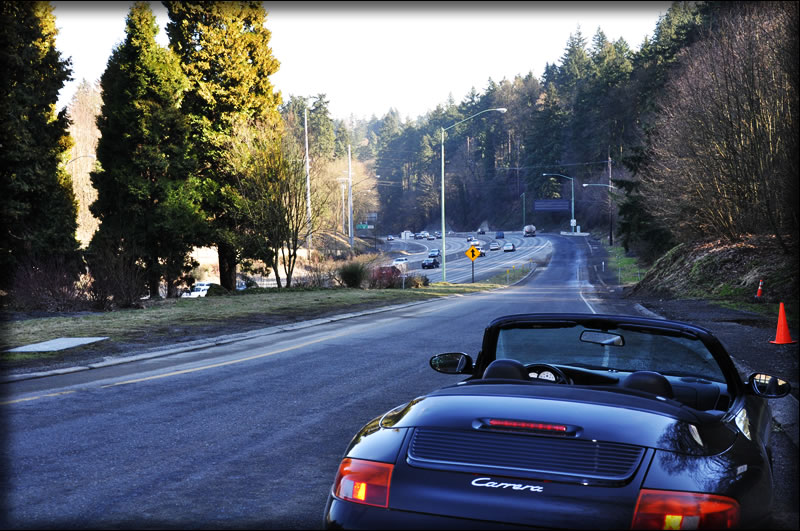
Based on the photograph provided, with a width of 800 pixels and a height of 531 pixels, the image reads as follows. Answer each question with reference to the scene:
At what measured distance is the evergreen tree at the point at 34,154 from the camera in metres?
23.6

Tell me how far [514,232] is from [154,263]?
118 metres

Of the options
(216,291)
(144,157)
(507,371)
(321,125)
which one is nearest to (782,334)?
(507,371)

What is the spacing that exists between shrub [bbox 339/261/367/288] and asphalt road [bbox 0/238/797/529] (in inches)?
890

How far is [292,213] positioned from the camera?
33.5 metres

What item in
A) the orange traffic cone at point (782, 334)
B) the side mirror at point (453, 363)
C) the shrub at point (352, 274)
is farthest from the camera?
the shrub at point (352, 274)

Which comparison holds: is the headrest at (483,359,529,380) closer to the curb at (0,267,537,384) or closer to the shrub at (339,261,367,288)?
the curb at (0,267,537,384)

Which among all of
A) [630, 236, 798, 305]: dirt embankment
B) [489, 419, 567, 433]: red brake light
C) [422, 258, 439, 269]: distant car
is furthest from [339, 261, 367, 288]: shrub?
[422, 258, 439, 269]: distant car

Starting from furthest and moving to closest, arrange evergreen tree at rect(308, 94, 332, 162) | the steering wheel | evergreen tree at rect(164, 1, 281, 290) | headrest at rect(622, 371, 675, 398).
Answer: evergreen tree at rect(308, 94, 332, 162)
evergreen tree at rect(164, 1, 281, 290)
the steering wheel
headrest at rect(622, 371, 675, 398)

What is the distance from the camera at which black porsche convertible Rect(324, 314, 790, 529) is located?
8.50 feet

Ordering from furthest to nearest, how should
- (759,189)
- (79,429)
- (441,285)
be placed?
(441,285) < (759,189) < (79,429)

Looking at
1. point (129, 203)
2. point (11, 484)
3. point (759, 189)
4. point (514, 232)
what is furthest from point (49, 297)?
point (514, 232)

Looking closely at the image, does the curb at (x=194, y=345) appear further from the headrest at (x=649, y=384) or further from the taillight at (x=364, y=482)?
the headrest at (x=649, y=384)

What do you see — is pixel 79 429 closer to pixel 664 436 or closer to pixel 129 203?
pixel 664 436

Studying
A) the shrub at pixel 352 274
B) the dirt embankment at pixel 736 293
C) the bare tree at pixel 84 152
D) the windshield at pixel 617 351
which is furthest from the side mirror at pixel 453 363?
the bare tree at pixel 84 152
